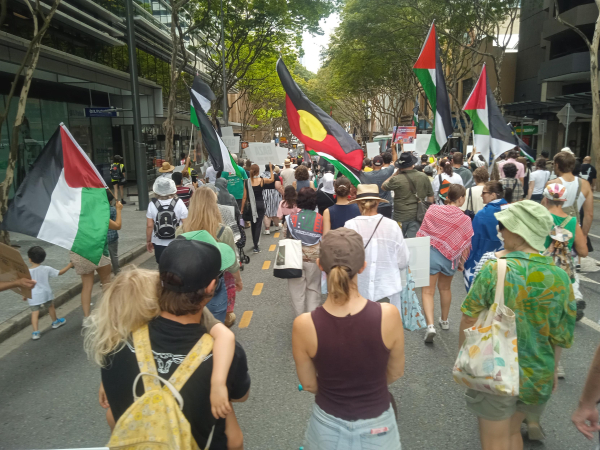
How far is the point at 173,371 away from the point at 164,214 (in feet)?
14.0

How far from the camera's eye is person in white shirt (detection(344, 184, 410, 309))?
4.12 m

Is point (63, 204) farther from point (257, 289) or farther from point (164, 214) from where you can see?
point (257, 289)

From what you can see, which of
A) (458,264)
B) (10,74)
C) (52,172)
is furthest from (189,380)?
(10,74)

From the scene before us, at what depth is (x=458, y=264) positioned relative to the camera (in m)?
5.56

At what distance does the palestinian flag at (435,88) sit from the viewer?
26.3ft

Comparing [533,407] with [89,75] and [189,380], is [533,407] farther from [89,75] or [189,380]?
[89,75]

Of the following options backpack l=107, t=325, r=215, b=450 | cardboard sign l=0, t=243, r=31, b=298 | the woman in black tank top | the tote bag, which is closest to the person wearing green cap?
the woman in black tank top

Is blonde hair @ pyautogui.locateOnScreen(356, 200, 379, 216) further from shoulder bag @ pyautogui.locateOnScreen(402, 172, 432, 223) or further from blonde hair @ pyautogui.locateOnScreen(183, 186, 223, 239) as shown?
shoulder bag @ pyautogui.locateOnScreen(402, 172, 432, 223)

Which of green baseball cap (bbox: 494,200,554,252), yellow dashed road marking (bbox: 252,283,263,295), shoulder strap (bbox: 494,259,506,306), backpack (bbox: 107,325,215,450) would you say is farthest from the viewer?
yellow dashed road marking (bbox: 252,283,263,295)

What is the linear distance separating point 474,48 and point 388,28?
5.17 metres

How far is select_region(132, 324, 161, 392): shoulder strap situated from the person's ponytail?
786 mm

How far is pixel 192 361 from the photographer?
1.92 m

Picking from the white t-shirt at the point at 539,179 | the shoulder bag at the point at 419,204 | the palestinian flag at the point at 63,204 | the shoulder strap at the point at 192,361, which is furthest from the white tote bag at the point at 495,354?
the white t-shirt at the point at 539,179

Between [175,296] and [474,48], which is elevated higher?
[474,48]
